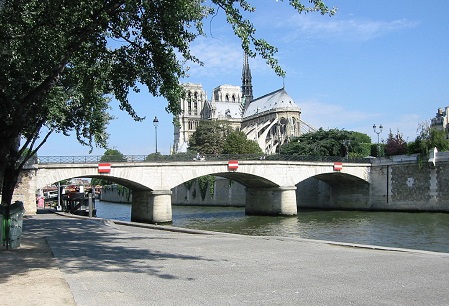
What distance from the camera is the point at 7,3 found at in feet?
33.7

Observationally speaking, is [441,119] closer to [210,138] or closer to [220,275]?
[210,138]

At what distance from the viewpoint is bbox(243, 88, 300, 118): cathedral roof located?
→ 413ft

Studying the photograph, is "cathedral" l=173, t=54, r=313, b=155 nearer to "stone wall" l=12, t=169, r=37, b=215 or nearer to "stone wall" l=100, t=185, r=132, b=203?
"stone wall" l=100, t=185, r=132, b=203

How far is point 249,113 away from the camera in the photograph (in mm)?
149250

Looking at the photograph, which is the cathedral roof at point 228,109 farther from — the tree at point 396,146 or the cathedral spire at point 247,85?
the tree at point 396,146

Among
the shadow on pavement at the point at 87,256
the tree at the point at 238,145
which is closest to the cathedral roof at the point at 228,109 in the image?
the tree at the point at 238,145

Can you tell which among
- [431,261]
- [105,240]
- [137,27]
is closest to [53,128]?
[105,240]

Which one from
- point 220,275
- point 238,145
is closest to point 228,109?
point 238,145

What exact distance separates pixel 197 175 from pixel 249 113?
106m

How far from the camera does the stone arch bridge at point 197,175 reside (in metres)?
39.6

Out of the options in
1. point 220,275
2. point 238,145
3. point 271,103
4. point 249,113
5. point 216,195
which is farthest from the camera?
point 249,113

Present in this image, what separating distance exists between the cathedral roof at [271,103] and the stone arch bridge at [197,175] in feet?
236

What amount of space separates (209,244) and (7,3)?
27.6 feet

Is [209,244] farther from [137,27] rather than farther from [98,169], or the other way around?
[98,169]
